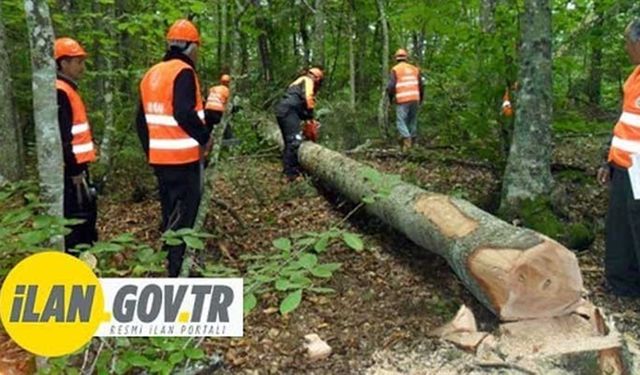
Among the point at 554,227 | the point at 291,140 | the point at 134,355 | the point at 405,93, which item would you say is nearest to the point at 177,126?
the point at 134,355

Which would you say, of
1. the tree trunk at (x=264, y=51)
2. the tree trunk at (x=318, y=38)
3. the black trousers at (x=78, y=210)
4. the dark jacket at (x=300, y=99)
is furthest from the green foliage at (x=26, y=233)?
the tree trunk at (x=264, y=51)

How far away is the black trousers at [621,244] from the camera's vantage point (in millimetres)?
4309

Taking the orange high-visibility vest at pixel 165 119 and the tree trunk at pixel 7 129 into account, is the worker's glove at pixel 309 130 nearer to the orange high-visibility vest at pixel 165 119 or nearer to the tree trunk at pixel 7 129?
the tree trunk at pixel 7 129

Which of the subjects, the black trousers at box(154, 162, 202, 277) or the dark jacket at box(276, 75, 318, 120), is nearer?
the black trousers at box(154, 162, 202, 277)

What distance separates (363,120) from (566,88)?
17.7ft

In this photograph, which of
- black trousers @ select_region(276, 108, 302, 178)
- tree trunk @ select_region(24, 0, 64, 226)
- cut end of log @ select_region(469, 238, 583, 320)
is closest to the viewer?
tree trunk @ select_region(24, 0, 64, 226)

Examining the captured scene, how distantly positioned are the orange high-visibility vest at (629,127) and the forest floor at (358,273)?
1.00 m

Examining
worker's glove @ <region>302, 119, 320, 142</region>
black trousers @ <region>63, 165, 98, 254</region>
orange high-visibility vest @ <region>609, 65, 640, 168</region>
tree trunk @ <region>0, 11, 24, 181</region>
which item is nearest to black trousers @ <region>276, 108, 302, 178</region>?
worker's glove @ <region>302, 119, 320, 142</region>

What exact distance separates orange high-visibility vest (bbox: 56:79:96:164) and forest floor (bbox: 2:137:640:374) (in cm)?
111

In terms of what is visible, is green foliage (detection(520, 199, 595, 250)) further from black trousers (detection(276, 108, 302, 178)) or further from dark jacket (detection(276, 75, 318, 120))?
dark jacket (detection(276, 75, 318, 120))

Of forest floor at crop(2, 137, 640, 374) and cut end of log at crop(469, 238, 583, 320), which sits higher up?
cut end of log at crop(469, 238, 583, 320)

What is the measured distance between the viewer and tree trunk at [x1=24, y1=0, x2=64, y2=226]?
309cm

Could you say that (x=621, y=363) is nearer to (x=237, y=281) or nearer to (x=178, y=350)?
(x=237, y=281)

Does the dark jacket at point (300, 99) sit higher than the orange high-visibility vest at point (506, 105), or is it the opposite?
the orange high-visibility vest at point (506, 105)
